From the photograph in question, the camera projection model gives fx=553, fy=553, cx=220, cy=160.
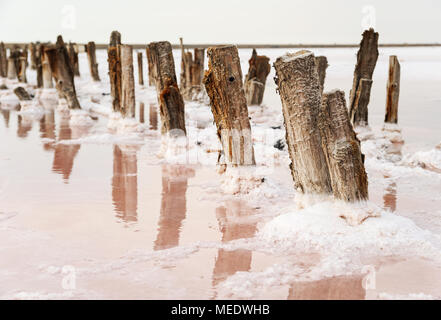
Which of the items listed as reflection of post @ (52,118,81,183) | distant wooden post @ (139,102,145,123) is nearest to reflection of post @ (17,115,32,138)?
reflection of post @ (52,118,81,183)

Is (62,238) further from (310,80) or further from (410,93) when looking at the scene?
(410,93)

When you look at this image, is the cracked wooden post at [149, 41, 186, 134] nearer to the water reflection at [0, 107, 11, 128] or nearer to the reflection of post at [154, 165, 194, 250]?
the reflection of post at [154, 165, 194, 250]

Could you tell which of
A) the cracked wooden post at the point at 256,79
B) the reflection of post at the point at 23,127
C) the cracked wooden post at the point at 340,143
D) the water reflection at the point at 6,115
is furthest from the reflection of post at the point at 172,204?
the cracked wooden post at the point at 256,79

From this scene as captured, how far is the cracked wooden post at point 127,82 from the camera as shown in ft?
35.2

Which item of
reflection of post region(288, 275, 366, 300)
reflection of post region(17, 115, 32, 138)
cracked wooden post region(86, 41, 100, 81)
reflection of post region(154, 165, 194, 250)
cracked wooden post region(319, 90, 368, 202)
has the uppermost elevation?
cracked wooden post region(86, 41, 100, 81)

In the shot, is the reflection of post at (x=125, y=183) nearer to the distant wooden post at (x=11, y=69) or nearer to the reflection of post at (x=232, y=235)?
the reflection of post at (x=232, y=235)

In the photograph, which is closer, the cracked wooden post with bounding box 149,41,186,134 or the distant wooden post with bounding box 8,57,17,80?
the cracked wooden post with bounding box 149,41,186,134

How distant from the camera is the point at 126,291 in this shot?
388 cm

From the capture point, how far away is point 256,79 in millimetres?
15484

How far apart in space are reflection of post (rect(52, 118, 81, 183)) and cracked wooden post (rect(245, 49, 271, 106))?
5.59 metres

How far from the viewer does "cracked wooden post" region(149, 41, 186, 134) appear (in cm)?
855

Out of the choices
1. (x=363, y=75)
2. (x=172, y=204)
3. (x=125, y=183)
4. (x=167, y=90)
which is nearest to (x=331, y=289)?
(x=172, y=204)

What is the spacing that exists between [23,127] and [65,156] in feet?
13.6

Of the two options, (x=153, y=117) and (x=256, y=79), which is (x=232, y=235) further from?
(x=256, y=79)
